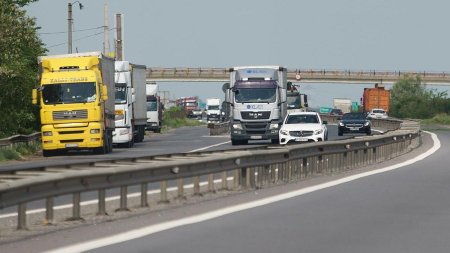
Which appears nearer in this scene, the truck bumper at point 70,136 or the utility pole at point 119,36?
the truck bumper at point 70,136

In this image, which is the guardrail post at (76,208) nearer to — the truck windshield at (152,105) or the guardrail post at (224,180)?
the guardrail post at (224,180)

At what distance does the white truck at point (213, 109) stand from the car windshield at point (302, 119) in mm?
103379

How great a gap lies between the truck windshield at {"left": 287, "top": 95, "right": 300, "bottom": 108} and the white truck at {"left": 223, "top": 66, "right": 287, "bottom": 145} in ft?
54.5

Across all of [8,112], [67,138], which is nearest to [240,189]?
[67,138]

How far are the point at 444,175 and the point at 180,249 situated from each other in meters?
15.6

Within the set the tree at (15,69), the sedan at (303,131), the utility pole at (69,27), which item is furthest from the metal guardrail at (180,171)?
the utility pole at (69,27)

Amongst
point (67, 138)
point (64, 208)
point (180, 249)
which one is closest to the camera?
point (180, 249)

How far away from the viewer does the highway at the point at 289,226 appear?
11930 millimetres

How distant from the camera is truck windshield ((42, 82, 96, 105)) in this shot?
132 ft

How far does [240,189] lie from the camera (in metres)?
20.2

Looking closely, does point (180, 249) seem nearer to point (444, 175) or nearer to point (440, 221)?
point (440, 221)

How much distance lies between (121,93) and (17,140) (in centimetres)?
755

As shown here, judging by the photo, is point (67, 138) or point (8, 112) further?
point (8, 112)

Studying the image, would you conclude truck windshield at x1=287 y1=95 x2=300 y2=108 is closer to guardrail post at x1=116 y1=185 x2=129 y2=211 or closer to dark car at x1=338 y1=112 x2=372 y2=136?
dark car at x1=338 y1=112 x2=372 y2=136
